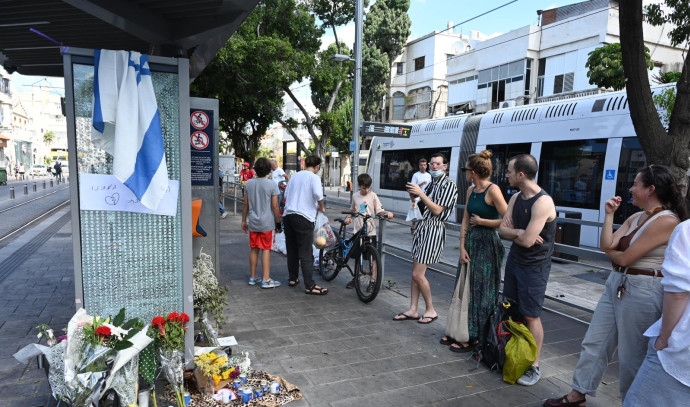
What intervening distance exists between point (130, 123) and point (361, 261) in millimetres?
3426

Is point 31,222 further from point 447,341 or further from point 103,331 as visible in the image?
point 447,341

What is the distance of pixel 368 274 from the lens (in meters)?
5.51

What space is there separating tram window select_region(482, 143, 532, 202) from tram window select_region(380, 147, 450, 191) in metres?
2.67

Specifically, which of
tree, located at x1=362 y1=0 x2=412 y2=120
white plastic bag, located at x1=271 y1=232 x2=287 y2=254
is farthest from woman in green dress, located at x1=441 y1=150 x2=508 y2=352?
tree, located at x1=362 y1=0 x2=412 y2=120

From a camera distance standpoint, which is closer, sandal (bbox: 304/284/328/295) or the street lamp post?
sandal (bbox: 304/284/328/295)

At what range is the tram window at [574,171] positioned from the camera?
8.73m

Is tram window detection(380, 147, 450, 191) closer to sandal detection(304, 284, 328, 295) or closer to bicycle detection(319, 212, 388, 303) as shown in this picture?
bicycle detection(319, 212, 388, 303)

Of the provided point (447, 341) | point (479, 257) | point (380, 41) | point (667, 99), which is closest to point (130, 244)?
point (479, 257)

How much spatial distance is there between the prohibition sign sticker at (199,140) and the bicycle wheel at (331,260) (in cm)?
245

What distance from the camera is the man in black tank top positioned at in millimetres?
3283

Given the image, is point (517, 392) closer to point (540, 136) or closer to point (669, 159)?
point (669, 159)

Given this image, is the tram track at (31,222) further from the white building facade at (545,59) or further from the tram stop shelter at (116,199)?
the white building facade at (545,59)

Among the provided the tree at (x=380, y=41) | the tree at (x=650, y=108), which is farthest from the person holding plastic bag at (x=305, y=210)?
the tree at (x=380, y=41)

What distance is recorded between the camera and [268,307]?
5195 mm
